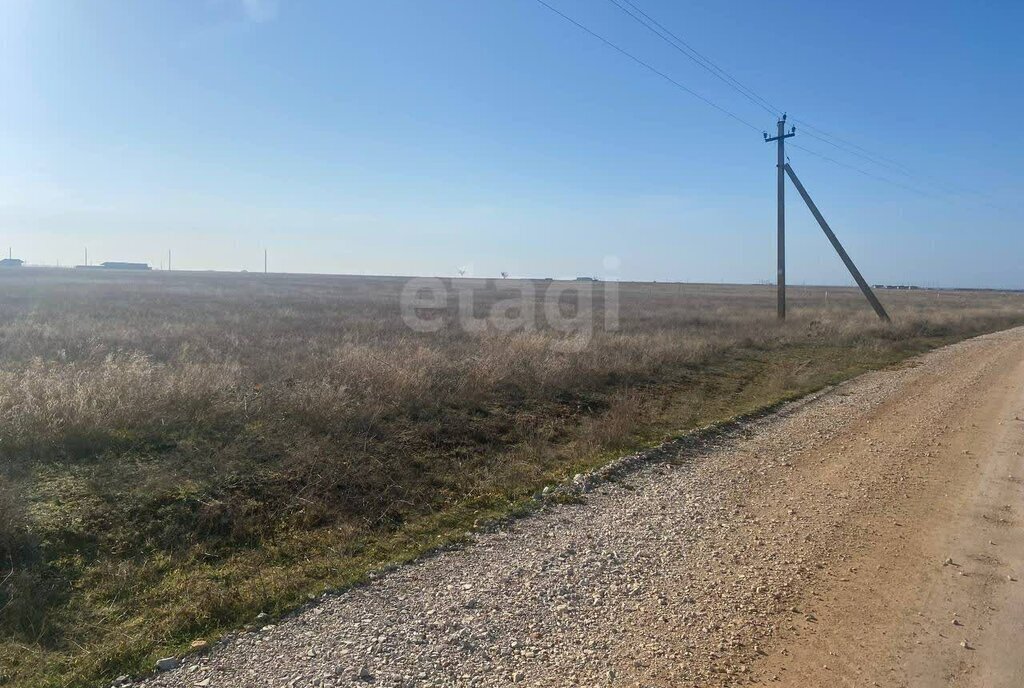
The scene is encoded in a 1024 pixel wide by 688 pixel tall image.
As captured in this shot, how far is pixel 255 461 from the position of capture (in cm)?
704

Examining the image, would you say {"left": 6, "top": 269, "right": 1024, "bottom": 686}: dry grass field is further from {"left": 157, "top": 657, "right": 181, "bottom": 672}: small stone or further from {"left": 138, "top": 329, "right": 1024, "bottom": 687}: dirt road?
{"left": 138, "top": 329, "right": 1024, "bottom": 687}: dirt road

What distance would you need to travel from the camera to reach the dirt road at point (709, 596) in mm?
3684

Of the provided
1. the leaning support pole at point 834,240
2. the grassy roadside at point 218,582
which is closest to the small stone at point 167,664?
the grassy roadside at point 218,582

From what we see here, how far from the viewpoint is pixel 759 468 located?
25.6 feet

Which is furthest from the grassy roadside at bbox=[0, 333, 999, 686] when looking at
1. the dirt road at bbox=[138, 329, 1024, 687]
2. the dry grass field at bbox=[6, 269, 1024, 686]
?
the dirt road at bbox=[138, 329, 1024, 687]

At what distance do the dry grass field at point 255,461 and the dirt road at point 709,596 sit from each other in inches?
23.8

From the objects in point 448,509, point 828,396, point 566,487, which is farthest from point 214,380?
point 828,396

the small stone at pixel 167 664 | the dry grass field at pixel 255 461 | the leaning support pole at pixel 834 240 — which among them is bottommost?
the small stone at pixel 167 664

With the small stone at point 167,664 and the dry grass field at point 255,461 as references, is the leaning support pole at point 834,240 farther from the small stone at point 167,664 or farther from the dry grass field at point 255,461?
the small stone at point 167,664

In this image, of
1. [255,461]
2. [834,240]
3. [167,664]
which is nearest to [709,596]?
[167,664]

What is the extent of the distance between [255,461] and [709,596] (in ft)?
15.7

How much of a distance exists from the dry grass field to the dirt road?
604mm

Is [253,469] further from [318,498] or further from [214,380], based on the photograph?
[214,380]

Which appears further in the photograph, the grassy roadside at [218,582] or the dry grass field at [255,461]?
the dry grass field at [255,461]
